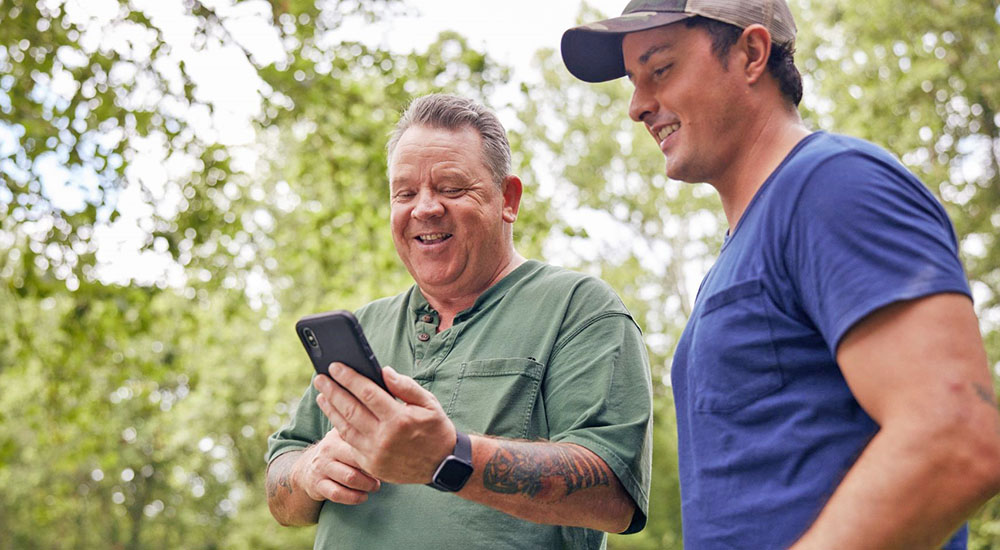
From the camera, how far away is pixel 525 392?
2.31 metres

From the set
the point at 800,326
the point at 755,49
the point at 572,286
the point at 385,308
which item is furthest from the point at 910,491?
the point at 385,308

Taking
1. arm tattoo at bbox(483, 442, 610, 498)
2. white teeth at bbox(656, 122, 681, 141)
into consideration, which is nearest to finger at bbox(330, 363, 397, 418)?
arm tattoo at bbox(483, 442, 610, 498)

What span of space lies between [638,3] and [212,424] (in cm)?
1928

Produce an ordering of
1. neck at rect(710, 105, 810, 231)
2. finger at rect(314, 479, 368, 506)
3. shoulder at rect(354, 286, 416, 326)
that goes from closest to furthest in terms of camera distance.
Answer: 1. neck at rect(710, 105, 810, 231)
2. finger at rect(314, 479, 368, 506)
3. shoulder at rect(354, 286, 416, 326)

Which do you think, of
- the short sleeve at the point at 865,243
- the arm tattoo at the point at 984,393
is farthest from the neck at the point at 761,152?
the arm tattoo at the point at 984,393

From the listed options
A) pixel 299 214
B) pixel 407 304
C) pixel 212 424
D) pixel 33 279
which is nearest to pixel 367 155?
pixel 33 279

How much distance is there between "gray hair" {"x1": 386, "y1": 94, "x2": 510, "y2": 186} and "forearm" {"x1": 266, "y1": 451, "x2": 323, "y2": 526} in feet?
2.94

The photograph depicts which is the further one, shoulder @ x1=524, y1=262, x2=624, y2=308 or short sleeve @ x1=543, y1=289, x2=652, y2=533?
shoulder @ x1=524, y1=262, x2=624, y2=308

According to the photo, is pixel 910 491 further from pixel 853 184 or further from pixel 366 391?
pixel 366 391

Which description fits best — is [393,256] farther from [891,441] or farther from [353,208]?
[891,441]

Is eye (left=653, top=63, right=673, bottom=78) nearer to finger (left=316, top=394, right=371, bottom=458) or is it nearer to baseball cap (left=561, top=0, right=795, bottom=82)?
baseball cap (left=561, top=0, right=795, bottom=82)

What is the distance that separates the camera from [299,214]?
18.0 meters

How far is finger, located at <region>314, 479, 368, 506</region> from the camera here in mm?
2256

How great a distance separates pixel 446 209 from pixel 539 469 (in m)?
0.80
